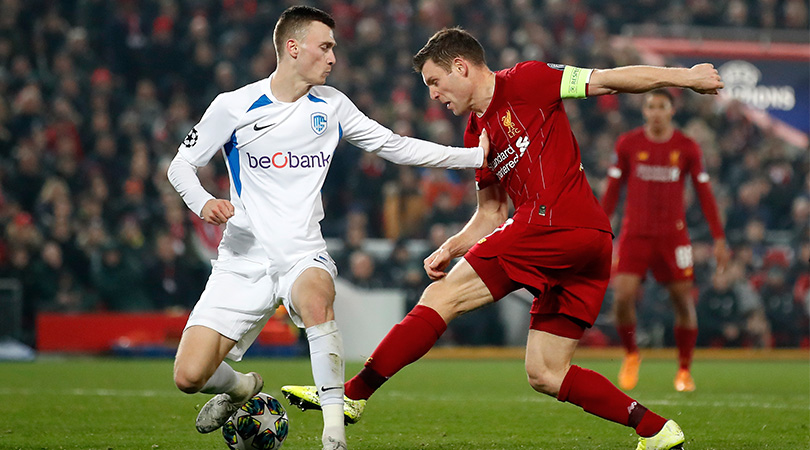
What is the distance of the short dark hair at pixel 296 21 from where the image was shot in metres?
5.15

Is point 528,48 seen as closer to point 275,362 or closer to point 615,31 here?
point 615,31

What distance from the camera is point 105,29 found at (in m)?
16.1

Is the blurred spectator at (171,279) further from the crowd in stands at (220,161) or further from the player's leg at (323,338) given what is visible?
the player's leg at (323,338)

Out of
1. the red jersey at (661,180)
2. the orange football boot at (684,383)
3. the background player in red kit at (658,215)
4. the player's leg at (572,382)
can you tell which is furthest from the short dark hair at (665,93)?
the player's leg at (572,382)

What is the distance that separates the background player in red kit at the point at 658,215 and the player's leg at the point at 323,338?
465 centimetres

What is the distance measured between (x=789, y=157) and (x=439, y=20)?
667cm

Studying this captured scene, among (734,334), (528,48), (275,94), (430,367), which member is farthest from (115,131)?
(275,94)

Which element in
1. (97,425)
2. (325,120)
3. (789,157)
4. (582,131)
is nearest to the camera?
(325,120)

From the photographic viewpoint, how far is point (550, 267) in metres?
5.00

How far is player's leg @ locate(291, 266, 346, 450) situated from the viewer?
181 inches

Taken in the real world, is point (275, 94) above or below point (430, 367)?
above

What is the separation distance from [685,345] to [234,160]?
5.21 meters

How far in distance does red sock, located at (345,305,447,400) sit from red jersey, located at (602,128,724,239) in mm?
4357

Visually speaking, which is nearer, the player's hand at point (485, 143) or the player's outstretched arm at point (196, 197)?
the player's outstretched arm at point (196, 197)
